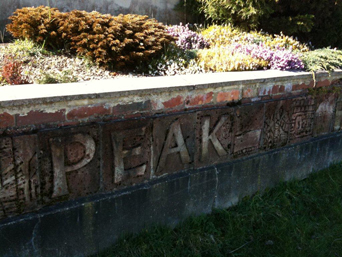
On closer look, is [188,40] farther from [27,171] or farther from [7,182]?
[7,182]

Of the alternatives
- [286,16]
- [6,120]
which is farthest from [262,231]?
[286,16]

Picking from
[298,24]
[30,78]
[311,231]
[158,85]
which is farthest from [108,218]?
[298,24]

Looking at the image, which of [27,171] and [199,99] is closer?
[27,171]

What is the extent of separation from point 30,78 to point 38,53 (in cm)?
74

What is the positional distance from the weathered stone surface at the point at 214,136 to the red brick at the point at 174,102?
0.75 ft

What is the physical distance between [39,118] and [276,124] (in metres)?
2.47

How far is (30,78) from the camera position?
3205mm

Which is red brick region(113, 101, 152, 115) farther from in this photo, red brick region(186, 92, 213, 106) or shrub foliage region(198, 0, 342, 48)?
shrub foliage region(198, 0, 342, 48)

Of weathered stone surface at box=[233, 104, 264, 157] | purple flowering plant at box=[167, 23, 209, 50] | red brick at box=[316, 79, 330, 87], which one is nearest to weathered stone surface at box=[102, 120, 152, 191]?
weathered stone surface at box=[233, 104, 264, 157]

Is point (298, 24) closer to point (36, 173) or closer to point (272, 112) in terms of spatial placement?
point (272, 112)

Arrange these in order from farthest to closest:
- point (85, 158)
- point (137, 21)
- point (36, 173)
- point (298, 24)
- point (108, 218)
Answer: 1. point (298, 24)
2. point (137, 21)
3. point (108, 218)
4. point (85, 158)
5. point (36, 173)

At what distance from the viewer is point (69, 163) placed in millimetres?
2430

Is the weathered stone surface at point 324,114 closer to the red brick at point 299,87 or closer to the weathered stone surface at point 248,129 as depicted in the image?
the red brick at point 299,87

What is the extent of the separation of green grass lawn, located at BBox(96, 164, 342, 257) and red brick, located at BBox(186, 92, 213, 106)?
3.51 ft
